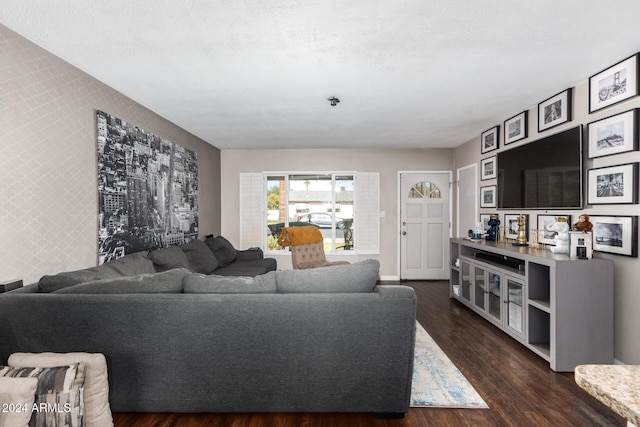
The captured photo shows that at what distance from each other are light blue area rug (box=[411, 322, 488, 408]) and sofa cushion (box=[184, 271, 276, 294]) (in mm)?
1265

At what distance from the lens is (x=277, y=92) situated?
3.23m

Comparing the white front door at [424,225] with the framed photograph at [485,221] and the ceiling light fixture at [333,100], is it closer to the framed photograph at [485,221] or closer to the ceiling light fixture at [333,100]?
the framed photograph at [485,221]

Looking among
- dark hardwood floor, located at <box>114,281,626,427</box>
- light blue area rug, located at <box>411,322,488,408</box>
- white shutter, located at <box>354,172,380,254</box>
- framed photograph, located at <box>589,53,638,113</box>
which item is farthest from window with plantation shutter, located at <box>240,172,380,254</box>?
framed photograph, located at <box>589,53,638,113</box>

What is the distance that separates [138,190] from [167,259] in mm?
789

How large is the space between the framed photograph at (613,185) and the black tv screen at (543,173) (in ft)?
0.46

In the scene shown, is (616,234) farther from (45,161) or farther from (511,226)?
(45,161)

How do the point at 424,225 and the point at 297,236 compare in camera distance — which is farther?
the point at 424,225

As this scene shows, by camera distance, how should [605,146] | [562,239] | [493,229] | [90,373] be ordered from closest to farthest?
[90,373] → [605,146] → [562,239] → [493,229]

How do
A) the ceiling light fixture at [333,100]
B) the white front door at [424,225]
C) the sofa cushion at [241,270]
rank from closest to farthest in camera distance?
the ceiling light fixture at [333,100] < the sofa cushion at [241,270] < the white front door at [424,225]

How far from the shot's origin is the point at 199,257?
4.18 meters

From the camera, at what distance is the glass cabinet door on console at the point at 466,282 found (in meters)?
4.34

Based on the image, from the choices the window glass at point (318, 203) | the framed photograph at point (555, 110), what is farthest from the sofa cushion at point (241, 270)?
the framed photograph at point (555, 110)

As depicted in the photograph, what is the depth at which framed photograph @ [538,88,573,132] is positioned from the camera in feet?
10.4

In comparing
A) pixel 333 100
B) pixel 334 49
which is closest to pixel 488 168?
pixel 333 100
